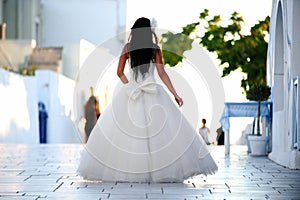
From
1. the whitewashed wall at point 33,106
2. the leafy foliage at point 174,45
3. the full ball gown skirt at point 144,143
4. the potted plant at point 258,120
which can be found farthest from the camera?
the whitewashed wall at point 33,106

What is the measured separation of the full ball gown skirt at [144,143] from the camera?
19.7ft

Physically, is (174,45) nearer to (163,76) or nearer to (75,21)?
(163,76)

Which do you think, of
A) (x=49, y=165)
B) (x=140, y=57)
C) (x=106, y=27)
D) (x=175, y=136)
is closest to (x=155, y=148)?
(x=175, y=136)

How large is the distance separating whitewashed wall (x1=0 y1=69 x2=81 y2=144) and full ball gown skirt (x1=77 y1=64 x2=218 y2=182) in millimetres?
11507

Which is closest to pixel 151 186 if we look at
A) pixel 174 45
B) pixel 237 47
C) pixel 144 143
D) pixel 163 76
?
pixel 144 143

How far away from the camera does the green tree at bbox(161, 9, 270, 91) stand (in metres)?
17.6

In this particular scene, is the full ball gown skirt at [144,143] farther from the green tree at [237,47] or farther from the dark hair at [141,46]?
the green tree at [237,47]

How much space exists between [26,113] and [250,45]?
22.2ft

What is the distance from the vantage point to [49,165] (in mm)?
8312

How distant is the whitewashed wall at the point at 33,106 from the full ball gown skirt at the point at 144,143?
37.8 feet

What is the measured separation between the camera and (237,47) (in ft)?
58.7

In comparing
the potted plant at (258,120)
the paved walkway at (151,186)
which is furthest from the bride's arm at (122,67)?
the potted plant at (258,120)

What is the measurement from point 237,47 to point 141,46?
11854 millimetres

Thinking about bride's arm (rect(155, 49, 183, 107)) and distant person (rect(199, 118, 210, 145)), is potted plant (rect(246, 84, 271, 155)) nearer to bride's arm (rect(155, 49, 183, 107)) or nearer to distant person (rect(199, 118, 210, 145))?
distant person (rect(199, 118, 210, 145))
